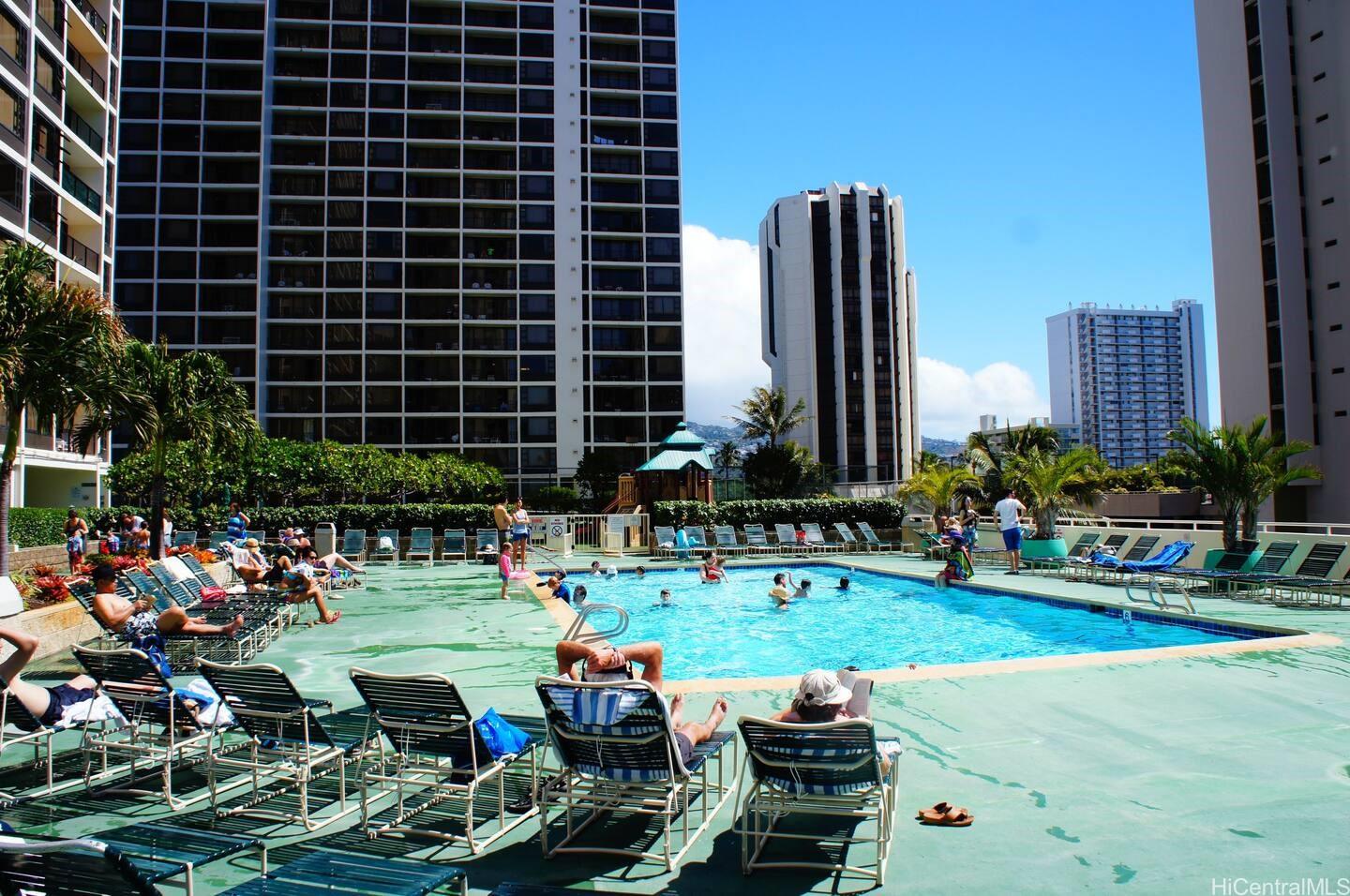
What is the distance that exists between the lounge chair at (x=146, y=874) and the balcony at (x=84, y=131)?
3712cm

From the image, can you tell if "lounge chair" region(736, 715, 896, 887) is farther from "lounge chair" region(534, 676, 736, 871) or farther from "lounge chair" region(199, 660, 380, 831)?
"lounge chair" region(199, 660, 380, 831)

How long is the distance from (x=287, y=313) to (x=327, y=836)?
56.6 meters

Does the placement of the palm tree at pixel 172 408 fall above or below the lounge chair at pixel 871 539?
above

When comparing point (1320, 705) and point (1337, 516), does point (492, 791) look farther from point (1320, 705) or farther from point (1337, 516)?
point (1337, 516)

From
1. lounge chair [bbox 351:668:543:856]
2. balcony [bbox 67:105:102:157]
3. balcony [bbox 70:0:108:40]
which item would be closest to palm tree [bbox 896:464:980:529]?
lounge chair [bbox 351:668:543:856]

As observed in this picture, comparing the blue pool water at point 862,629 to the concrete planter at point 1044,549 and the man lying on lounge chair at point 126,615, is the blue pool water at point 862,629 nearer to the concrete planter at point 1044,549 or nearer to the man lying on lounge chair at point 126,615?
the concrete planter at point 1044,549

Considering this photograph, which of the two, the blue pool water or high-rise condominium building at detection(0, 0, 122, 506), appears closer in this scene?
the blue pool water

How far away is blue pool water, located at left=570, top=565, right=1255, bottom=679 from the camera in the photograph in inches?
431

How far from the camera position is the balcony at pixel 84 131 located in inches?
1259

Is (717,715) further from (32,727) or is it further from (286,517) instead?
(286,517)

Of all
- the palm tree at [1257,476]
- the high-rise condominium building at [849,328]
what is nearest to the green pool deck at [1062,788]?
the palm tree at [1257,476]

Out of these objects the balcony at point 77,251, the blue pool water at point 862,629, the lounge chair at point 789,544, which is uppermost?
the balcony at point 77,251

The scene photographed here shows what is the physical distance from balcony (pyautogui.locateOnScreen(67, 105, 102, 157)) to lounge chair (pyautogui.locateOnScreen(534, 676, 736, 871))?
37.1 meters

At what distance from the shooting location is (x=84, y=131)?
32.8m
